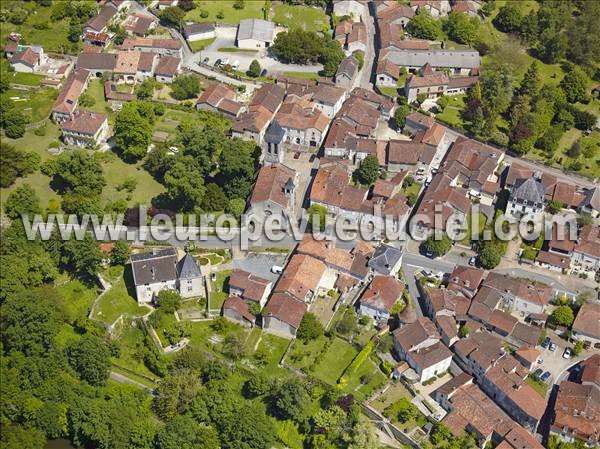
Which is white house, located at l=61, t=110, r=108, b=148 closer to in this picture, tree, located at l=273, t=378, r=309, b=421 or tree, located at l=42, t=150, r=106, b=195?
tree, located at l=42, t=150, r=106, b=195

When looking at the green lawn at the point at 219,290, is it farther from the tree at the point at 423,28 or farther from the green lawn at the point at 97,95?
the tree at the point at 423,28

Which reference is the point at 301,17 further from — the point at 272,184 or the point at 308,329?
the point at 308,329


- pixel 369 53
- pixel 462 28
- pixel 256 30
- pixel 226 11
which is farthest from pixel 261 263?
pixel 462 28

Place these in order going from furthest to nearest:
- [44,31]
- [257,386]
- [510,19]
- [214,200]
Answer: [510,19]
[44,31]
[214,200]
[257,386]

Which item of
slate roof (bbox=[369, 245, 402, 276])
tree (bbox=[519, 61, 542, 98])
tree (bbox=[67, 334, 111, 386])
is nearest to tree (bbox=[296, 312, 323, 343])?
slate roof (bbox=[369, 245, 402, 276])

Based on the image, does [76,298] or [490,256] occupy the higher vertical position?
[490,256]

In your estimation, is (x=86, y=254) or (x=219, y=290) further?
(x=219, y=290)

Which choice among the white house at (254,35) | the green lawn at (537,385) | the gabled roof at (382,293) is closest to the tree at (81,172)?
the gabled roof at (382,293)
